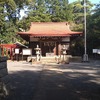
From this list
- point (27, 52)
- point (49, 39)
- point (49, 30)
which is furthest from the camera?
point (49, 30)

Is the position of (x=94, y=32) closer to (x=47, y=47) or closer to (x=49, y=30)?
(x=49, y=30)

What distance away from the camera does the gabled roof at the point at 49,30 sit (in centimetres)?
4081

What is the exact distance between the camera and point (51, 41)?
4256cm

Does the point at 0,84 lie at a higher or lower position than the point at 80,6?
lower

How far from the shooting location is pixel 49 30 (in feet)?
142

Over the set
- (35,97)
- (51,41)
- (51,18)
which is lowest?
(35,97)

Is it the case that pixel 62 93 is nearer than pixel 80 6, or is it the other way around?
pixel 62 93

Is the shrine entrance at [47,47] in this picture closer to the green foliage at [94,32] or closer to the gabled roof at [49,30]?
the gabled roof at [49,30]

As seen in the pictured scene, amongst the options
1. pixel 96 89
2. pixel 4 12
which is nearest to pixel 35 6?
pixel 4 12

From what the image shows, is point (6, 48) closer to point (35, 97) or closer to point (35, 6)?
point (35, 6)

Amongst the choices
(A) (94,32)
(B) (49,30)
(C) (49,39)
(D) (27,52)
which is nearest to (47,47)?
(C) (49,39)

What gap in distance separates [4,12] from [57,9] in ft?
48.8

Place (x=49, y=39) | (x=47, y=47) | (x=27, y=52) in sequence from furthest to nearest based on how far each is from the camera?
(x=47, y=47)
(x=49, y=39)
(x=27, y=52)

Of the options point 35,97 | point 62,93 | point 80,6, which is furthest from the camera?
point 80,6
